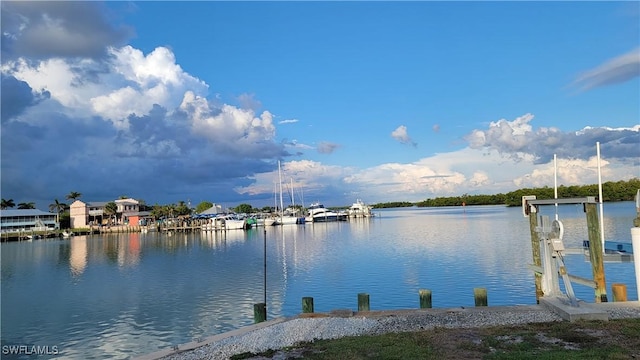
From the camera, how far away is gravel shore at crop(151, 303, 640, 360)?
9759mm

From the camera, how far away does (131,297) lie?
83.9 feet

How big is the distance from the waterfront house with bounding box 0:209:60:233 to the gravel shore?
109 m

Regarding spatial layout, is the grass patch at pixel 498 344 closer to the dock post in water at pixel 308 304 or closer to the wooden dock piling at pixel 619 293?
the wooden dock piling at pixel 619 293

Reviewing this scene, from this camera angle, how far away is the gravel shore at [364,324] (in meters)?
9.76

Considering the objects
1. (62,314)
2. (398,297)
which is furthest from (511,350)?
(62,314)

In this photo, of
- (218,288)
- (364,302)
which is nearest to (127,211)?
(218,288)

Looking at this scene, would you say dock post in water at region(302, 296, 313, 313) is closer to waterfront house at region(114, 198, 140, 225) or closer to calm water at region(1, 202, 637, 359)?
calm water at region(1, 202, 637, 359)

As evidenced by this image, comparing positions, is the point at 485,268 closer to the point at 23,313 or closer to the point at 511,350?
the point at 511,350

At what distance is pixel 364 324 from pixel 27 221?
115 metres

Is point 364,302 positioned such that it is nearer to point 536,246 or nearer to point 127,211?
point 536,246

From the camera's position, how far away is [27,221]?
10375 centimetres

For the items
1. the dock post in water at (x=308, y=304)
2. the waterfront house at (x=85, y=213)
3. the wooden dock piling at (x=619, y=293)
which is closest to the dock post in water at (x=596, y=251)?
the wooden dock piling at (x=619, y=293)

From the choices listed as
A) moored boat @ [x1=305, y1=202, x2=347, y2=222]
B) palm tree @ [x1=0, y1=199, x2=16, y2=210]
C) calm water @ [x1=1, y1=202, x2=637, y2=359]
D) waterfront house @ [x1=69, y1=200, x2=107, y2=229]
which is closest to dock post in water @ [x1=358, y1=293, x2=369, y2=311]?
calm water @ [x1=1, y1=202, x2=637, y2=359]

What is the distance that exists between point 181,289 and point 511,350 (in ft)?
74.8
